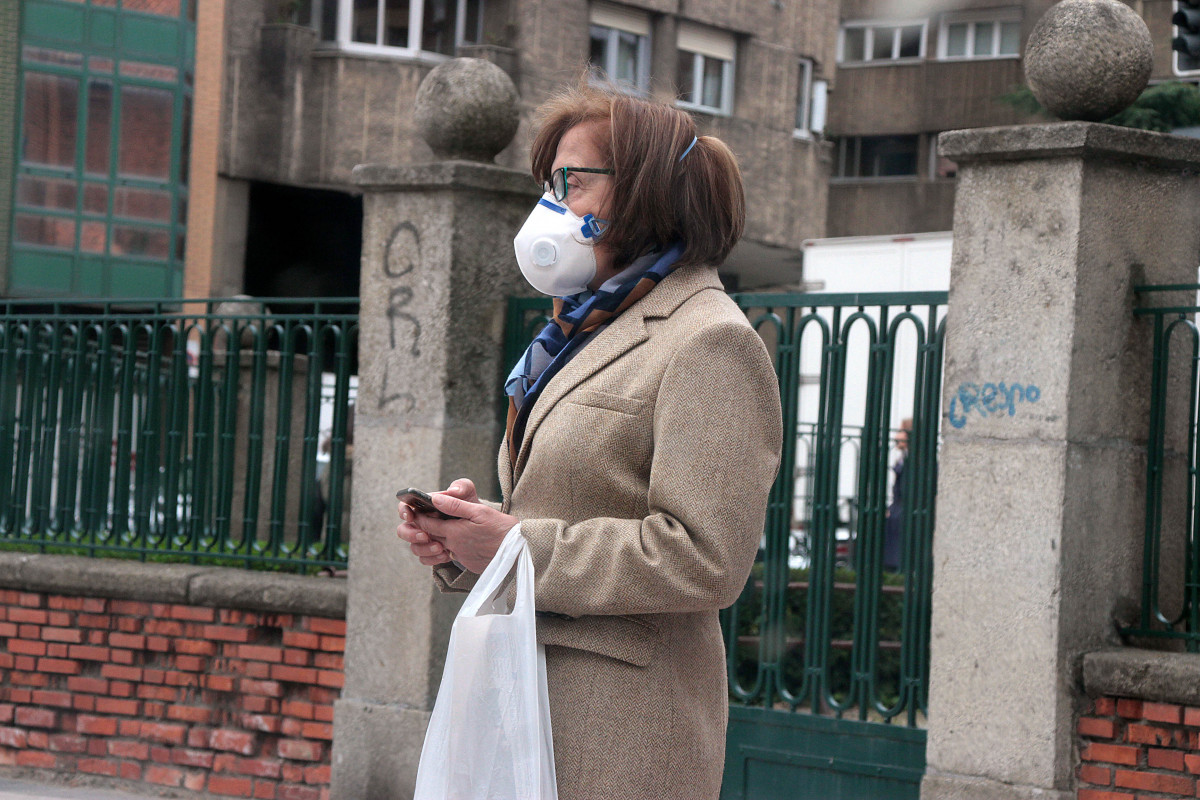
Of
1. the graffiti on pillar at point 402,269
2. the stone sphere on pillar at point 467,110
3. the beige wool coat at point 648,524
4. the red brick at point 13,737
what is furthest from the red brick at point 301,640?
the beige wool coat at point 648,524

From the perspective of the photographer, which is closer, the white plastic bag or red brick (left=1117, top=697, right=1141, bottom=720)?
the white plastic bag

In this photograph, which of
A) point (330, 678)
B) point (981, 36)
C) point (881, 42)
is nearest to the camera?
point (330, 678)

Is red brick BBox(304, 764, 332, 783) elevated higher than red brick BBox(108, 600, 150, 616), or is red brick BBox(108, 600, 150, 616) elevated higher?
red brick BBox(108, 600, 150, 616)

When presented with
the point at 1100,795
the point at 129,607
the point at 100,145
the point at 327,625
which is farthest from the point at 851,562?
the point at 100,145

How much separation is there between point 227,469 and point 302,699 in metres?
1.09

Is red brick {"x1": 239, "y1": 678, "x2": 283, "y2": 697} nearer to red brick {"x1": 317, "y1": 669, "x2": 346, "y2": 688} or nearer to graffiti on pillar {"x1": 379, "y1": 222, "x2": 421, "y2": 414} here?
red brick {"x1": 317, "y1": 669, "x2": 346, "y2": 688}

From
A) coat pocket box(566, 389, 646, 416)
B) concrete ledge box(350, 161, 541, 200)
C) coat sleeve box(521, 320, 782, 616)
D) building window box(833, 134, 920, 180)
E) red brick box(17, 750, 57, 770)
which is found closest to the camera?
coat sleeve box(521, 320, 782, 616)

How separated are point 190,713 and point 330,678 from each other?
767mm

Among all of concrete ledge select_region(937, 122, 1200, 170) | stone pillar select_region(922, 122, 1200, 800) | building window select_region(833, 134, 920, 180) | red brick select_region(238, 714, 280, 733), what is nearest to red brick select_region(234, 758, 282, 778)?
red brick select_region(238, 714, 280, 733)

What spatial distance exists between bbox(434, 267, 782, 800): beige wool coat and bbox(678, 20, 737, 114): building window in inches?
884

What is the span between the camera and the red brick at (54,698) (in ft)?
23.3

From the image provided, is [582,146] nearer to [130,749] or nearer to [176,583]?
[176,583]

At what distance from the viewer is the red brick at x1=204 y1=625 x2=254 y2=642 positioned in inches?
262

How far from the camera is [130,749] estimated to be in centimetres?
693
